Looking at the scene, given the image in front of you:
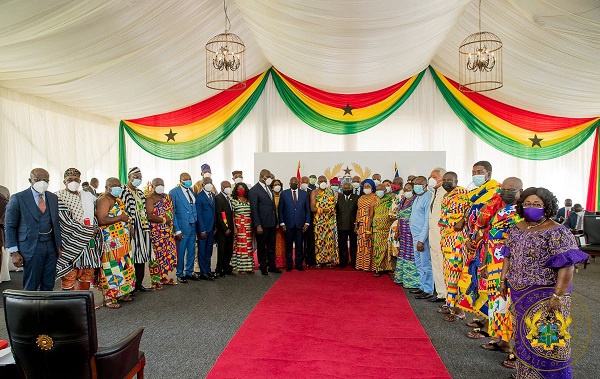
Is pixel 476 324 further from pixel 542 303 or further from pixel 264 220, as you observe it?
pixel 264 220

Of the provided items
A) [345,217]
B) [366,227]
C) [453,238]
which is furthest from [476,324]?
[345,217]

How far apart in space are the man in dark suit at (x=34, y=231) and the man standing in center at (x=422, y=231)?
12.9ft

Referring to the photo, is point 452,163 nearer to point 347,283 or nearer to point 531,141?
point 531,141

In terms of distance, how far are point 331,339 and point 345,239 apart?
333 centimetres

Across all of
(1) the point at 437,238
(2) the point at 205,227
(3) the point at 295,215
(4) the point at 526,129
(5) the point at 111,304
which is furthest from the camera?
(4) the point at 526,129

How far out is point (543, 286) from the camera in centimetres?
247

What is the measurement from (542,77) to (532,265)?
19.9ft

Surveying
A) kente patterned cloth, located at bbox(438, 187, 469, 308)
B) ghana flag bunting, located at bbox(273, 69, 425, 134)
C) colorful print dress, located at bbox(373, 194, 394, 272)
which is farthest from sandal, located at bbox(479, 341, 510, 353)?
ghana flag bunting, located at bbox(273, 69, 425, 134)

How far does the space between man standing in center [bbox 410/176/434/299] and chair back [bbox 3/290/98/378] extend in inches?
154

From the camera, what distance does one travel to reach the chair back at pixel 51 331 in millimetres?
1831

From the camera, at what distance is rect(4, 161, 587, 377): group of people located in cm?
252

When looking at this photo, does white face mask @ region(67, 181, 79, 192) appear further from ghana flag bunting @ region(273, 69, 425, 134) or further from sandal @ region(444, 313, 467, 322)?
ghana flag bunting @ region(273, 69, 425, 134)

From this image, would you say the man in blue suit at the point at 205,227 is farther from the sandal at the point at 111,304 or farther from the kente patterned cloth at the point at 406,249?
the kente patterned cloth at the point at 406,249

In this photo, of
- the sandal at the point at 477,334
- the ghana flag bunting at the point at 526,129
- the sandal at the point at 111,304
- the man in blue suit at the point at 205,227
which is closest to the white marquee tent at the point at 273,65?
the ghana flag bunting at the point at 526,129
